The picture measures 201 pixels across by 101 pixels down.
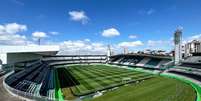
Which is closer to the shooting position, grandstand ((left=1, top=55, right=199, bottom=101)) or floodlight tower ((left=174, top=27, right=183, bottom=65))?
grandstand ((left=1, top=55, right=199, bottom=101))

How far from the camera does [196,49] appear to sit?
378 feet

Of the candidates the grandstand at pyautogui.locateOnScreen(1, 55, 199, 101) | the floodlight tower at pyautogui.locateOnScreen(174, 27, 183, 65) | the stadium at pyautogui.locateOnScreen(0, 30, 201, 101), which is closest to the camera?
the stadium at pyautogui.locateOnScreen(0, 30, 201, 101)

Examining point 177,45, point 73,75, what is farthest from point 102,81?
point 177,45

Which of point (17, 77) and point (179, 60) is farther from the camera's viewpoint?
point (179, 60)

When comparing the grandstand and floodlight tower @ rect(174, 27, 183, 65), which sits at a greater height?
floodlight tower @ rect(174, 27, 183, 65)

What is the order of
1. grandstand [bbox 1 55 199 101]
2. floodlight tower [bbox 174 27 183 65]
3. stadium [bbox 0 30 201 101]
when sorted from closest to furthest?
stadium [bbox 0 30 201 101] → grandstand [bbox 1 55 199 101] → floodlight tower [bbox 174 27 183 65]

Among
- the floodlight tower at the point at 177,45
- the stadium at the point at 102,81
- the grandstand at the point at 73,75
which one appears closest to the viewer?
the stadium at the point at 102,81

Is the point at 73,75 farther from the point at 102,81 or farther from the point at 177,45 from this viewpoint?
the point at 177,45

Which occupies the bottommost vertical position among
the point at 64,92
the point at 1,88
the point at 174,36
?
the point at 64,92

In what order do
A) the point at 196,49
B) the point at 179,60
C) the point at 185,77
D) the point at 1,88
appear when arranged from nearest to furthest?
the point at 1,88 < the point at 185,77 < the point at 179,60 < the point at 196,49

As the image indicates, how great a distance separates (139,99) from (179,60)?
35521 mm

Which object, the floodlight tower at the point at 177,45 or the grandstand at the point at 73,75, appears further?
the floodlight tower at the point at 177,45

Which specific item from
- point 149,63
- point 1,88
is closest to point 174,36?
point 149,63

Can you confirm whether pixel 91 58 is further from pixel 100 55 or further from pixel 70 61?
pixel 70 61
